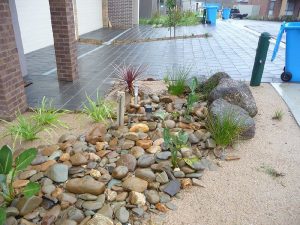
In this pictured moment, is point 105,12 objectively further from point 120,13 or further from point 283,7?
point 283,7

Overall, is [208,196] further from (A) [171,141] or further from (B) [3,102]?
(B) [3,102]

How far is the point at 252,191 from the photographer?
111 inches

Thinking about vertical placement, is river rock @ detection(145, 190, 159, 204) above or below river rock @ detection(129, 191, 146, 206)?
below

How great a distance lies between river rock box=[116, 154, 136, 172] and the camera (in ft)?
9.93

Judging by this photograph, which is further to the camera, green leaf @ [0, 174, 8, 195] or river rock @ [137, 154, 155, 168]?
river rock @ [137, 154, 155, 168]

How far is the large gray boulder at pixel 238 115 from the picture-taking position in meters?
3.60

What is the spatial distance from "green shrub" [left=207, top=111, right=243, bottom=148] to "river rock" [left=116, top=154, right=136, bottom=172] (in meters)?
1.09

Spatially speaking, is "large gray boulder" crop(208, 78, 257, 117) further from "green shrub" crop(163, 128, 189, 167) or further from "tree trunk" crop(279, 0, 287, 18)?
"tree trunk" crop(279, 0, 287, 18)

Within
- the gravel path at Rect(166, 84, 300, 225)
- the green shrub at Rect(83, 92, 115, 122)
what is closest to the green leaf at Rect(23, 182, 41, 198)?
the gravel path at Rect(166, 84, 300, 225)

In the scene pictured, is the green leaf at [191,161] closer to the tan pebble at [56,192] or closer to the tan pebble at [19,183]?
the tan pebble at [56,192]

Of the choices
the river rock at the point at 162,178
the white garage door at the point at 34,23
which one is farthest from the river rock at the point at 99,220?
the white garage door at the point at 34,23

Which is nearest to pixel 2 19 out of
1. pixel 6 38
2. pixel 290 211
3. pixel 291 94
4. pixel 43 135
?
pixel 6 38

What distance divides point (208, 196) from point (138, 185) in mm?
688

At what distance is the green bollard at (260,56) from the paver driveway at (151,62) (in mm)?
557
